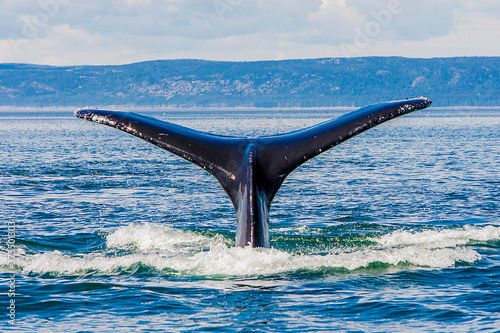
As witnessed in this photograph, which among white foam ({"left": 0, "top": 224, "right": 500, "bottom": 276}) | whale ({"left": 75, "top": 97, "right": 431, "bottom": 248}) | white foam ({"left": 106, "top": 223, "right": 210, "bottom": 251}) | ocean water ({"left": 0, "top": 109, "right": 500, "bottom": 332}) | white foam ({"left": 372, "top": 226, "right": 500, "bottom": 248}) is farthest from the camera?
white foam ({"left": 106, "top": 223, "right": 210, "bottom": 251})

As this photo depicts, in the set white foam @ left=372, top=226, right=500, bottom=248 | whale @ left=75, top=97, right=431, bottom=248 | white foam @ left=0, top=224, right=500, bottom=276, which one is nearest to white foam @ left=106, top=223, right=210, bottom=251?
white foam @ left=0, top=224, right=500, bottom=276

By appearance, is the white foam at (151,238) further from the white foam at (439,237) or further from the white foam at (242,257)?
the white foam at (439,237)

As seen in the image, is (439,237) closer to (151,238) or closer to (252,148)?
(252,148)

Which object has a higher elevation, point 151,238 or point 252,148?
point 252,148

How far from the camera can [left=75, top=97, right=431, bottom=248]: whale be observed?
28.6 feet

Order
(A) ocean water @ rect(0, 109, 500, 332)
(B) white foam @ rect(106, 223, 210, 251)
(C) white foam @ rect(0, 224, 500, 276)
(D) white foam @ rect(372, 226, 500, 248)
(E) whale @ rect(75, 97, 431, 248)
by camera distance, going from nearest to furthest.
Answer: (A) ocean water @ rect(0, 109, 500, 332) → (E) whale @ rect(75, 97, 431, 248) → (C) white foam @ rect(0, 224, 500, 276) → (D) white foam @ rect(372, 226, 500, 248) → (B) white foam @ rect(106, 223, 210, 251)

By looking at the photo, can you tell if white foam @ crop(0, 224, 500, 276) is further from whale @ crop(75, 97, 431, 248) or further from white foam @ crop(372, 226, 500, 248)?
whale @ crop(75, 97, 431, 248)

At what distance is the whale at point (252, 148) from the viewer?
871 centimetres

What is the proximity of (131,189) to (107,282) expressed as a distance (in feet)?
38.6

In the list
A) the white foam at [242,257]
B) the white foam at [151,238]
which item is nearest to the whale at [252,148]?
the white foam at [242,257]

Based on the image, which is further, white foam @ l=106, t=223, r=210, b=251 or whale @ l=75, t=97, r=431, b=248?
white foam @ l=106, t=223, r=210, b=251

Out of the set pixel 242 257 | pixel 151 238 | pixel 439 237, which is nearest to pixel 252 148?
pixel 242 257

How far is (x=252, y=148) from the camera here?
9.24 m

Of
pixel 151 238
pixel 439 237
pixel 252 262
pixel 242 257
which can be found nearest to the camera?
pixel 242 257
